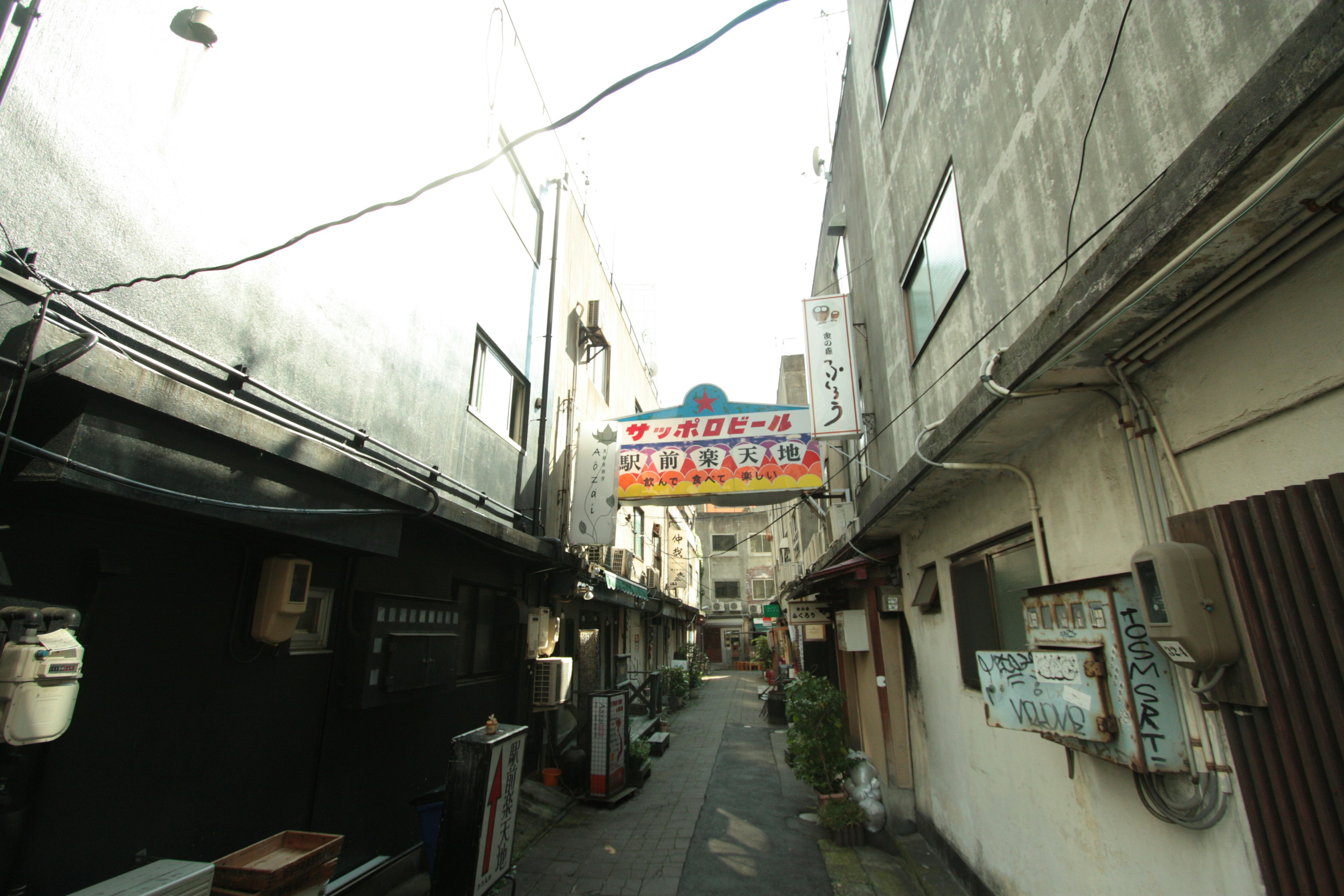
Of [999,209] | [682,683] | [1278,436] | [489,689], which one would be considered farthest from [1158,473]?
[682,683]

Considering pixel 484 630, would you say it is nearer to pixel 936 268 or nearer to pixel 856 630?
pixel 856 630

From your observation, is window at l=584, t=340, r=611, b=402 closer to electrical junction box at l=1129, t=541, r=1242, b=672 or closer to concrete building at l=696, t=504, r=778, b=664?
electrical junction box at l=1129, t=541, r=1242, b=672

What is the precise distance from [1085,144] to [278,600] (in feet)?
21.0

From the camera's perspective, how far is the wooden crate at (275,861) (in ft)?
12.9

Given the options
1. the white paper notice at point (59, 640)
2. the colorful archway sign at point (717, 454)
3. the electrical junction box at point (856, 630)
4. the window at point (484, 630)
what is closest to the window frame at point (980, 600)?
the colorful archway sign at point (717, 454)

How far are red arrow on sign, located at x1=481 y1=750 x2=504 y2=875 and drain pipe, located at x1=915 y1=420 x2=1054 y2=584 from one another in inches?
187

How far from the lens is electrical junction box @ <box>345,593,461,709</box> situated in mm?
5844

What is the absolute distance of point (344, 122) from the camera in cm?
641

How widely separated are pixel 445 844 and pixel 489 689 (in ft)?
12.8

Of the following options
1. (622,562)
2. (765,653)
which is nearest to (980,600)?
(622,562)

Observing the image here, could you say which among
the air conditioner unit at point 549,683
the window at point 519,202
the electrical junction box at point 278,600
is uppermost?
the window at point 519,202

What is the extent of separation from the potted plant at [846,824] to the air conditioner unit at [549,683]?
14.4 feet

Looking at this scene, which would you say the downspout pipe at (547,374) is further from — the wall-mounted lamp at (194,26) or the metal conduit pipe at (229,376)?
the wall-mounted lamp at (194,26)

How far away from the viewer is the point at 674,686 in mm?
21641
